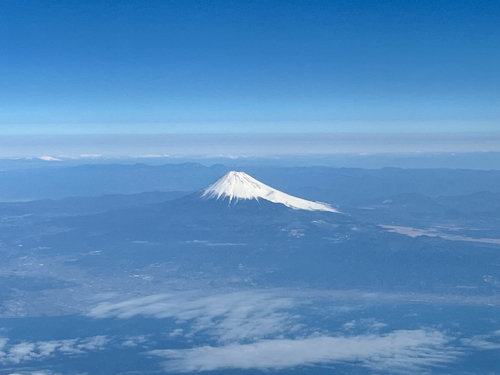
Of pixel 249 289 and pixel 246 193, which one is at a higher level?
pixel 246 193

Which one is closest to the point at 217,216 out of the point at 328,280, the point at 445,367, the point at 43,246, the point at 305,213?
the point at 305,213

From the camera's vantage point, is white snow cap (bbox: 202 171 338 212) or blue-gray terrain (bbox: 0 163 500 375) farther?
white snow cap (bbox: 202 171 338 212)

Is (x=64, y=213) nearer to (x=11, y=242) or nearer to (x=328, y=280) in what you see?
(x=11, y=242)

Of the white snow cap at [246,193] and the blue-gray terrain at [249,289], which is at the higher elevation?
the white snow cap at [246,193]

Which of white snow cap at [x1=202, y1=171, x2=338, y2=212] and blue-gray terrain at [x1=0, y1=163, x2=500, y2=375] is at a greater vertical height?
white snow cap at [x1=202, y1=171, x2=338, y2=212]
